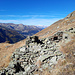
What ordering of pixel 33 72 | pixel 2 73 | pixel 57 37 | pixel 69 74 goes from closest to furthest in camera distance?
pixel 69 74 < pixel 33 72 < pixel 2 73 < pixel 57 37

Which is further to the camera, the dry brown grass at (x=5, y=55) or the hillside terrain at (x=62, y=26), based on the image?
the hillside terrain at (x=62, y=26)

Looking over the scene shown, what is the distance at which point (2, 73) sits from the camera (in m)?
13.4

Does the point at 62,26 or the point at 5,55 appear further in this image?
the point at 62,26

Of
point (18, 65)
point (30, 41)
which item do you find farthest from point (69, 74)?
point (30, 41)

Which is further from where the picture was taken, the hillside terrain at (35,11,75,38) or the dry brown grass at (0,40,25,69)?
the hillside terrain at (35,11,75,38)

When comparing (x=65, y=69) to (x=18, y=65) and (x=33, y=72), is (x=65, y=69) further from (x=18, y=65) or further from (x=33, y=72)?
(x=18, y=65)

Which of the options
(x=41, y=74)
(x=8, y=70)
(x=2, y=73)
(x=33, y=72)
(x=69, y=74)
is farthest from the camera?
(x=8, y=70)

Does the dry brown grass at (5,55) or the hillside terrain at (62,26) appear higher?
the hillside terrain at (62,26)

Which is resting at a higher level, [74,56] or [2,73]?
[74,56]

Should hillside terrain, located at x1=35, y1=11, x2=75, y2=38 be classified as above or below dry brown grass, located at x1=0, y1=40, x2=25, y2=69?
above

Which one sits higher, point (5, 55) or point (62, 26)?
point (62, 26)

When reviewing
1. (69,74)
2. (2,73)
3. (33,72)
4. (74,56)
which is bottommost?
(2,73)

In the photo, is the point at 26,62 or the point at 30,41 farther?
the point at 30,41

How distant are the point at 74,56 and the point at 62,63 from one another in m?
2.55
